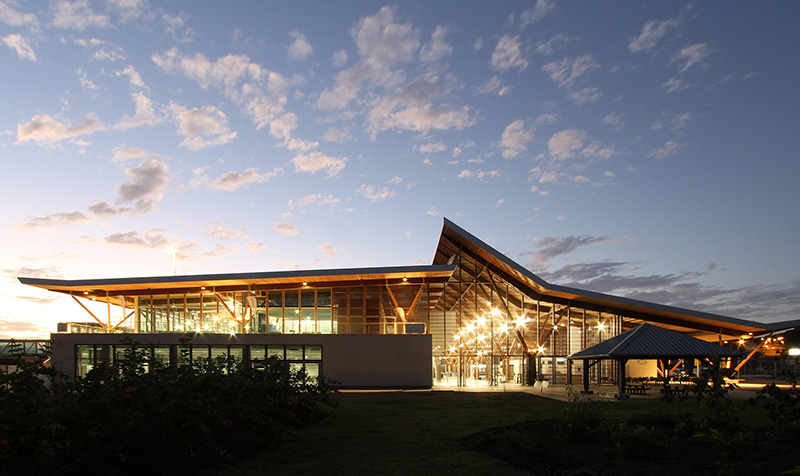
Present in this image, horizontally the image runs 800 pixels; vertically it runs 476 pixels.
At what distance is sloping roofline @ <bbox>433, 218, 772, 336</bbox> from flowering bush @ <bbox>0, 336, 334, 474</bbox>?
87.6ft

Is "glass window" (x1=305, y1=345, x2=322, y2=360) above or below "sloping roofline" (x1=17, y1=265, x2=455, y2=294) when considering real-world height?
below

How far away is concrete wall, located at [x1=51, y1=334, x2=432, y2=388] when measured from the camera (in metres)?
35.2

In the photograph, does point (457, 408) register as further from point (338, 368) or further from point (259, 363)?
point (338, 368)

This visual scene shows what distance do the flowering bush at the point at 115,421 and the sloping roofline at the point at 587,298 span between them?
26.7 metres

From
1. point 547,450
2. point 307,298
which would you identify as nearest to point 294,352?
point 307,298

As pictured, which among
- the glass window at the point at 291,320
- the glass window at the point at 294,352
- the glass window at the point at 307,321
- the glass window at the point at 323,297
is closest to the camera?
the glass window at the point at 294,352

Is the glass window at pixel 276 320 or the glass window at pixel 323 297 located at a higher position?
the glass window at pixel 323 297

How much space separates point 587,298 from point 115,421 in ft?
109

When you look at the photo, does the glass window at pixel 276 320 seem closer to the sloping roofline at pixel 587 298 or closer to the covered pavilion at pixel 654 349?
the sloping roofline at pixel 587 298

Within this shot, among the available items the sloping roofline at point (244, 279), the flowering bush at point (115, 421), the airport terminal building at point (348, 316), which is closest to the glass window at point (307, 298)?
the airport terminal building at point (348, 316)

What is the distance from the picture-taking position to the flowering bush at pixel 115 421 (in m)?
7.86

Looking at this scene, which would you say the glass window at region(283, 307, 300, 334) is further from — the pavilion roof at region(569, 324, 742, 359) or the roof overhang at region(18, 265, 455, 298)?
the pavilion roof at region(569, 324, 742, 359)

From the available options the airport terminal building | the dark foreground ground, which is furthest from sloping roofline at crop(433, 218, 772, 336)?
the dark foreground ground

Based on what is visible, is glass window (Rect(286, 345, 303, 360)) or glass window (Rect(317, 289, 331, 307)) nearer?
glass window (Rect(286, 345, 303, 360))
